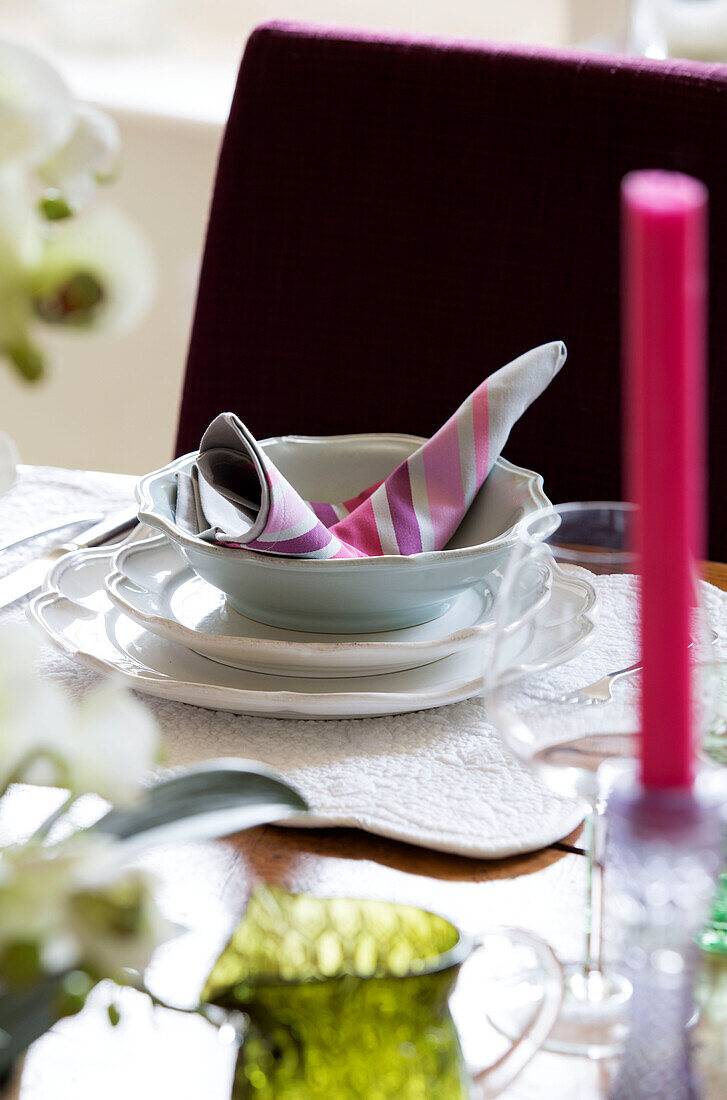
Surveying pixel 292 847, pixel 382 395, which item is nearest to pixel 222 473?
pixel 292 847

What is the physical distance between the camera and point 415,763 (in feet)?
1.79

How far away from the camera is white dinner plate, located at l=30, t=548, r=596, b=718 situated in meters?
0.56

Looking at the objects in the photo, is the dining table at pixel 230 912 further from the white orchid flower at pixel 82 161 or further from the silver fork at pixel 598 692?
the white orchid flower at pixel 82 161

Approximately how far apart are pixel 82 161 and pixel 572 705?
0.24 m

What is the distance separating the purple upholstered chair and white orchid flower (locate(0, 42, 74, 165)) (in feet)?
2.97

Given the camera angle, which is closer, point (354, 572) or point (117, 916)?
point (117, 916)

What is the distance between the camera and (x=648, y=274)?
0.72 feet

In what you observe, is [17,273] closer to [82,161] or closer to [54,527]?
[82,161]

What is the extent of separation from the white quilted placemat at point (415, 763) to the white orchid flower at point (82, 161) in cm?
23

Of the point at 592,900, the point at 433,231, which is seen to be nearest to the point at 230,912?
the point at 592,900

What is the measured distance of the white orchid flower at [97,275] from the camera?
0.80 feet

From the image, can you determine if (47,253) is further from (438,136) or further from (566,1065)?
(438,136)

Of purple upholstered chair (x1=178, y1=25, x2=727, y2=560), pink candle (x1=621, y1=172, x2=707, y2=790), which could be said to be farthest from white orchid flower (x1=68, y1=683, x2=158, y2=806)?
purple upholstered chair (x1=178, y1=25, x2=727, y2=560)

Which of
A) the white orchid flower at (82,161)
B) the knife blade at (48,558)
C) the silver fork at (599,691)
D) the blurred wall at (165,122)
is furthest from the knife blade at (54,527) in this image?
the blurred wall at (165,122)
